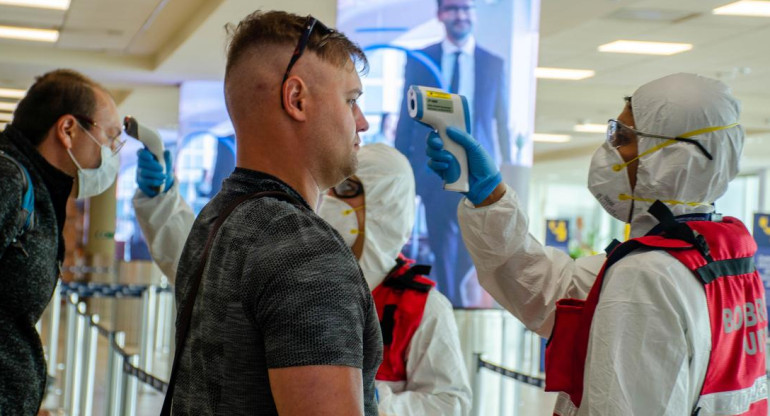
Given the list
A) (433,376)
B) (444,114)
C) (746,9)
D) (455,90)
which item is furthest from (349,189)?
(746,9)

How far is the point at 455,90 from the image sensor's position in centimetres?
607

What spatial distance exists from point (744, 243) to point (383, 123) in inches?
151

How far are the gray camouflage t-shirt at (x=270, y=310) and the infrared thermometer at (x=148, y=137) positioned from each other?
73.7 inches

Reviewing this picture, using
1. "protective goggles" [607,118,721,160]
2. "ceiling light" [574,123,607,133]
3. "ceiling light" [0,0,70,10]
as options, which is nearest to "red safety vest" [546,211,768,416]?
"protective goggles" [607,118,721,160]

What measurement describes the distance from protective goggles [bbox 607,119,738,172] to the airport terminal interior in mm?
408

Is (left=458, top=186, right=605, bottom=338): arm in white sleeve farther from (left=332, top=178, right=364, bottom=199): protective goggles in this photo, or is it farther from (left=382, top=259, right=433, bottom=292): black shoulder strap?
(left=332, top=178, right=364, bottom=199): protective goggles

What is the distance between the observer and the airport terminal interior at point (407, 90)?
239 inches

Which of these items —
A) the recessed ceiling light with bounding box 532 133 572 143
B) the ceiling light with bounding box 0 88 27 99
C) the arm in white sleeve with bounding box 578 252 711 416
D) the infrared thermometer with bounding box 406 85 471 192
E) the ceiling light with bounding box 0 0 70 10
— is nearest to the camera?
the arm in white sleeve with bounding box 578 252 711 416

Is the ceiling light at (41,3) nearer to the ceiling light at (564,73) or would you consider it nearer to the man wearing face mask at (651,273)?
the ceiling light at (564,73)

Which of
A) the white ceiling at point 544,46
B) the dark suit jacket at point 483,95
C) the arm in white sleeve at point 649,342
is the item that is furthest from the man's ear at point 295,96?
the white ceiling at point 544,46

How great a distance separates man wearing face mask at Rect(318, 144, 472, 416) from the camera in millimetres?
2939

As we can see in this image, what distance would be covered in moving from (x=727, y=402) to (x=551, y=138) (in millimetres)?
19177

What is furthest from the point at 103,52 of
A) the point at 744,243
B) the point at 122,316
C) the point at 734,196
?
the point at 734,196

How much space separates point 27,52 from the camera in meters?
13.0
